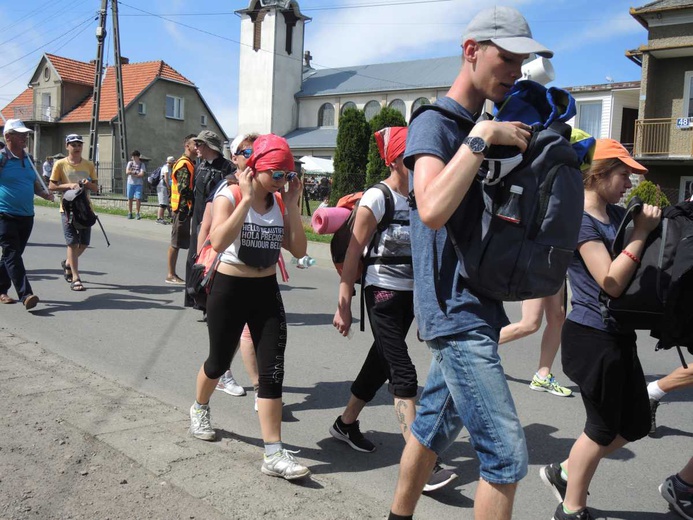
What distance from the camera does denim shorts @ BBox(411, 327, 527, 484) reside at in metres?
2.22

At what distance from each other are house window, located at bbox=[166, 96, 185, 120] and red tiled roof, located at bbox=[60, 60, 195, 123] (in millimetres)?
1352

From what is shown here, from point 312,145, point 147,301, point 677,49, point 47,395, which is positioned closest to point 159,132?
point 312,145

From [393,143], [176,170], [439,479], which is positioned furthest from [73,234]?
[439,479]

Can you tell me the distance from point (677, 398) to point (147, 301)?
6090 mm

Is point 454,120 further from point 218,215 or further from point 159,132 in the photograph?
point 159,132

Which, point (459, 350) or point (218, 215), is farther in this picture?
point (218, 215)

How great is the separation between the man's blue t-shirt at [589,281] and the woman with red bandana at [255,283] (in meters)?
1.55

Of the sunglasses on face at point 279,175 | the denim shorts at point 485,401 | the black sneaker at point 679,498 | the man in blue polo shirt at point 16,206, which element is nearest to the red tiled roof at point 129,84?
the man in blue polo shirt at point 16,206

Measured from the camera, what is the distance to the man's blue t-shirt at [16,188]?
7.57m

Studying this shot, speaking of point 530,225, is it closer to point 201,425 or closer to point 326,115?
point 201,425

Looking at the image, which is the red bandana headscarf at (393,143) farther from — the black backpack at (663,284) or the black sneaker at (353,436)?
the black sneaker at (353,436)

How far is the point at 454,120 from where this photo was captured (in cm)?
228

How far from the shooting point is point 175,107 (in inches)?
1918

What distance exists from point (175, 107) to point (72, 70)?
25.6 ft
